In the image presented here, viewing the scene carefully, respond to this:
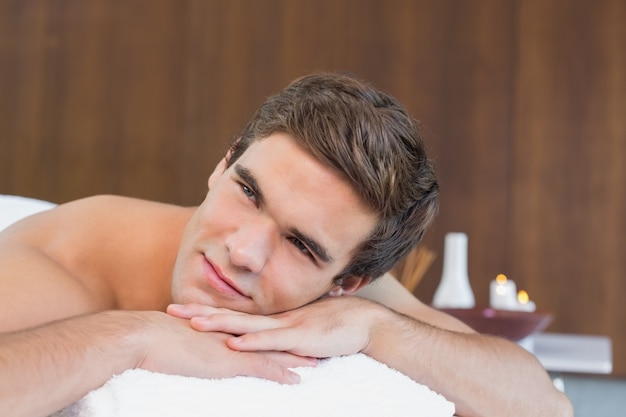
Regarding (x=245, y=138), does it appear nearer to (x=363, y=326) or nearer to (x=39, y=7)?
(x=363, y=326)

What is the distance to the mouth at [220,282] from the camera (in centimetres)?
138

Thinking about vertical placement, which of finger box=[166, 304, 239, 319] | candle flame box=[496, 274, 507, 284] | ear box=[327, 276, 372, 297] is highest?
finger box=[166, 304, 239, 319]

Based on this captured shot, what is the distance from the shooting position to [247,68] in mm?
4195

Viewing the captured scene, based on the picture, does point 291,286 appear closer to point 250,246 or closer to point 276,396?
point 250,246

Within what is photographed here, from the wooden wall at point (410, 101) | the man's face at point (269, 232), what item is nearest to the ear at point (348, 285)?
the man's face at point (269, 232)

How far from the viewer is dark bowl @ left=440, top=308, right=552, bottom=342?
227 cm

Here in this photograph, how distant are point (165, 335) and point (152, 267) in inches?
22.9

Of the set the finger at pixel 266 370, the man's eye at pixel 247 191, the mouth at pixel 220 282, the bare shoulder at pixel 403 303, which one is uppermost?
the man's eye at pixel 247 191

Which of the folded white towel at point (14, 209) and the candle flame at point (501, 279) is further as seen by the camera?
the candle flame at point (501, 279)

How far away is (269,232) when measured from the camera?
1.38 m

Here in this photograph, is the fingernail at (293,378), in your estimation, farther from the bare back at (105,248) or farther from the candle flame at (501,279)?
the candle flame at (501,279)

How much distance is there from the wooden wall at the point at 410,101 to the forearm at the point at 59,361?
2.93 m

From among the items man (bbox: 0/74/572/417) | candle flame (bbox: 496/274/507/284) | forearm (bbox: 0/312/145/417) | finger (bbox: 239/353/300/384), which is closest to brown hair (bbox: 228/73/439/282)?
man (bbox: 0/74/572/417)

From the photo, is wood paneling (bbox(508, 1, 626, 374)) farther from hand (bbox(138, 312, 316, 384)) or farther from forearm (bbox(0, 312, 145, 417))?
forearm (bbox(0, 312, 145, 417))
